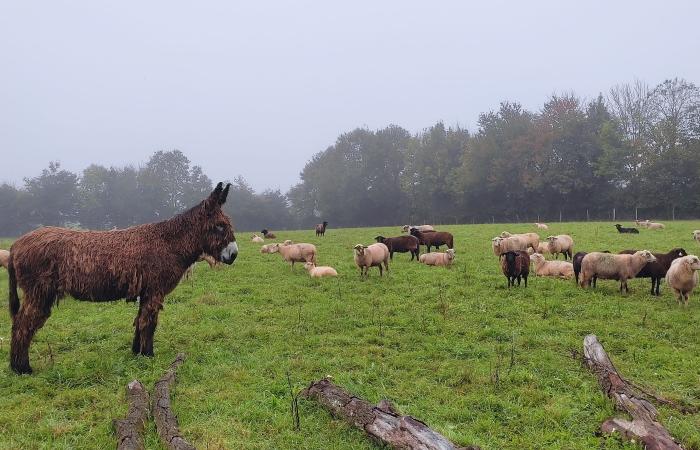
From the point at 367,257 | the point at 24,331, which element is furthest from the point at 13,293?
the point at 367,257

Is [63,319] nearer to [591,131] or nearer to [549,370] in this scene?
[549,370]

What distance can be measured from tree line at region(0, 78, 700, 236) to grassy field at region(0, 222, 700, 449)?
43363mm

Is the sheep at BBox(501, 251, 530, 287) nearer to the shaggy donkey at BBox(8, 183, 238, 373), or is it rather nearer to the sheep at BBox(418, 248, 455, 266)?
the sheep at BBox(418, 248, 455, 266)

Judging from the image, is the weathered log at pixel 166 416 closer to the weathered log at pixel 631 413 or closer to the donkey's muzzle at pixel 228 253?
the donkey's muzzle at pixel 228 253

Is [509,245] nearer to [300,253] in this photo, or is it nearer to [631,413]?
[300,253]

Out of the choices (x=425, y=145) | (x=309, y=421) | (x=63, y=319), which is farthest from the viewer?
(x=425, y=145)

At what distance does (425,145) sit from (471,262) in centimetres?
5383

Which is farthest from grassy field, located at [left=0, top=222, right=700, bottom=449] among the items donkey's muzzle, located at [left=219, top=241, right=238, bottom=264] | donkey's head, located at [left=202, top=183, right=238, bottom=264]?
donkey's head, located at [left=202, top=183, right=238, bottom=264]

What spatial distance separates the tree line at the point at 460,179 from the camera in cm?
5075

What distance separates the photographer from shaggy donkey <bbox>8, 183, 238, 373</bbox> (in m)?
7.41

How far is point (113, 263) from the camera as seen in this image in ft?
25.7

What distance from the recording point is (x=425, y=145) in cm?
6962

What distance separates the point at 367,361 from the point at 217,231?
3788 mm

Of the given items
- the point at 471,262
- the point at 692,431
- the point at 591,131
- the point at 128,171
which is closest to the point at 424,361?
the point at 692,431
